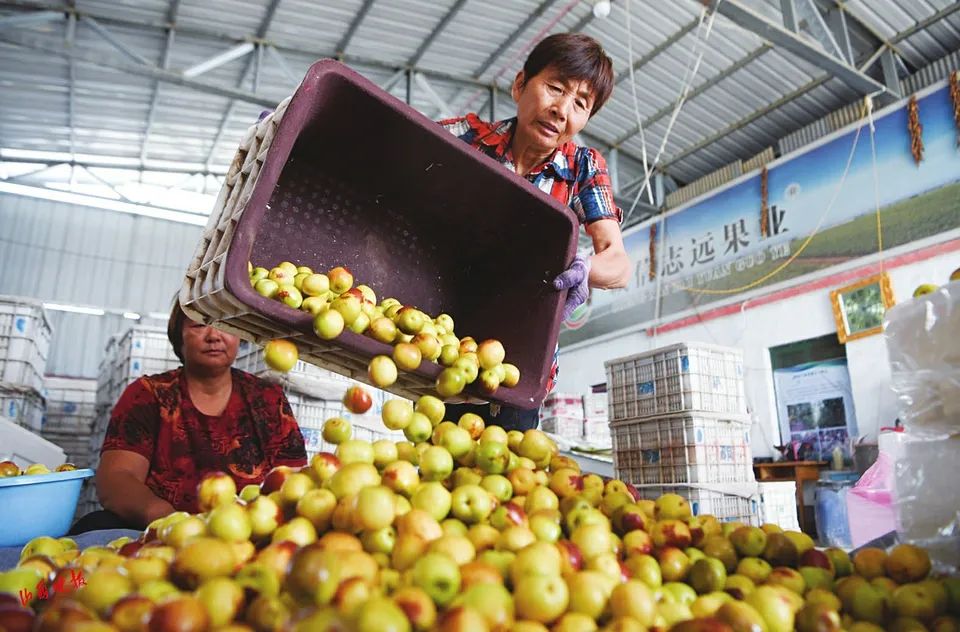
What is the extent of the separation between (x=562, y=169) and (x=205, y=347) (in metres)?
1.85

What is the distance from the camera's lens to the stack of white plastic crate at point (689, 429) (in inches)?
215

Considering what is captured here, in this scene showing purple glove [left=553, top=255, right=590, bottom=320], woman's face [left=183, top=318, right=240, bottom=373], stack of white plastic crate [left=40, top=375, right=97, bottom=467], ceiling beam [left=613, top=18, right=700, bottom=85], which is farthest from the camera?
stack of white plastic crate [left=40, top=375, right=97, bottom=467]

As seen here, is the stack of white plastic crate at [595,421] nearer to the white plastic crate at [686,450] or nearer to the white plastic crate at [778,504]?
the white plastic crate at [686,450]

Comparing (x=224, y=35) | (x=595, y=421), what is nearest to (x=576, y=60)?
(x=224, y=35)

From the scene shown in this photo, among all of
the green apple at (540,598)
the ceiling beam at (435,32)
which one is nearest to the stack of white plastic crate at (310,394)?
the green apple at (540,598)

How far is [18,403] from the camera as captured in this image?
5.46 metres

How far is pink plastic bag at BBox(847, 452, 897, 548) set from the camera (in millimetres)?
3707

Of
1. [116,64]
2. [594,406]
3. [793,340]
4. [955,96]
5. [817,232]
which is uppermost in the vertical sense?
[116,64]

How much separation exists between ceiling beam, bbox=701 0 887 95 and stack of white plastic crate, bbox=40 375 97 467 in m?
9.03

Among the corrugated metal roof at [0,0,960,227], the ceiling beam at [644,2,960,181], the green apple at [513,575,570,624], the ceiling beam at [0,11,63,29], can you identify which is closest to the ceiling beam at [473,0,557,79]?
the corrugated metal roof at [0,0,960,227]

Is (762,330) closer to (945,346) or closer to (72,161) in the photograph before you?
(945,346)

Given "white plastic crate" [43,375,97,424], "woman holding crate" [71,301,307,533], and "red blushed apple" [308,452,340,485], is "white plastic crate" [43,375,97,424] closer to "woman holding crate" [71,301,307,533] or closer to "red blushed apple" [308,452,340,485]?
"woman holding crate" [71,301,307,533]

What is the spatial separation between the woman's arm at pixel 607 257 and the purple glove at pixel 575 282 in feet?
0.20

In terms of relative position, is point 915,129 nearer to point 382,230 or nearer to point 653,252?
point 653,252
